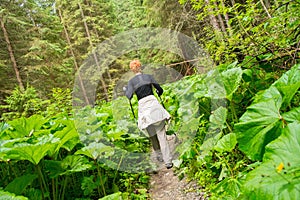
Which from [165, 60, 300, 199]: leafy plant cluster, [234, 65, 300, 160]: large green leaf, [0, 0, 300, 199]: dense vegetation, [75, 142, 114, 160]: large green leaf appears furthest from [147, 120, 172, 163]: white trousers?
[234, 65, 300, 160]: large green leaf

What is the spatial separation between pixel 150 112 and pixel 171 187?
128 centimetres

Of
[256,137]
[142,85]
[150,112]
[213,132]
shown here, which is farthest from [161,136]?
[256,137]

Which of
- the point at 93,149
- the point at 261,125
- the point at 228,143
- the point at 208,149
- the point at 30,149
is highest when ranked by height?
the point at 30,149

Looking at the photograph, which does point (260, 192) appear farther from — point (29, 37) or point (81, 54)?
point (81, 54)

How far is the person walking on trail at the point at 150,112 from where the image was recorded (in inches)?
165

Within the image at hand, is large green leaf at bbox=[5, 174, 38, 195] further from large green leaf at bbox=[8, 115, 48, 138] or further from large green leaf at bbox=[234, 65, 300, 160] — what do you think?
large green leaf at bbox=[234, 65, 300, 160]

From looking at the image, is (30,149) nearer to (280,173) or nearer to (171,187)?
(171,187)

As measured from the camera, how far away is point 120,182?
3.67 metres

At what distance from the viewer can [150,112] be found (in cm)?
417

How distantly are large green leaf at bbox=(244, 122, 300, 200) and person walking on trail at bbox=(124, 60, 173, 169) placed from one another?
3063 mm

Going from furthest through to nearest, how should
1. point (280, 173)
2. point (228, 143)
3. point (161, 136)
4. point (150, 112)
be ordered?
point (161, 136), point (150, 112), point (228, 143), point (280, 173)

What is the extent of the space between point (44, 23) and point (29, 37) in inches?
80.0

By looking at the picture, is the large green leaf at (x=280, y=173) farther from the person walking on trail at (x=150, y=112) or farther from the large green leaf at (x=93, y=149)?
the person walking on trail at (x=150, y=112)

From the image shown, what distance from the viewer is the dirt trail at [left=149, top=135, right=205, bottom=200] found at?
2.92 m
